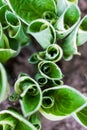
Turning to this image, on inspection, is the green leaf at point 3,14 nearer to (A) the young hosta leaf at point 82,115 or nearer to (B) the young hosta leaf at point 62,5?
(B) the young hosta leaf at point 62,5

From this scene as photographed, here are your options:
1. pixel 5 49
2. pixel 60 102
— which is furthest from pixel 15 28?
pixel 60 102

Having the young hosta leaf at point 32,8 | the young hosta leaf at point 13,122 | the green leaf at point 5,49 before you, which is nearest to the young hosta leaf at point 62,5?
the young hosta leaf at point 32,8

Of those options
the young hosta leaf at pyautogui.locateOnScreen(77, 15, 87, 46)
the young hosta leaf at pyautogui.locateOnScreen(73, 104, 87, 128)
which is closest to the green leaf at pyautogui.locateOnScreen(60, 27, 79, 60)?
the young hosta leaf at pyautogui.locateOnScreen(77, 15, 87, 46)

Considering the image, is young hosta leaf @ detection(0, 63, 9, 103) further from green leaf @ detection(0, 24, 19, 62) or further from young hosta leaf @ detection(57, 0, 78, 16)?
young hosta leaf @ detection(57, 0, 78, 16)

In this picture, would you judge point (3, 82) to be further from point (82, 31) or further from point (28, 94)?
point (82, 31)

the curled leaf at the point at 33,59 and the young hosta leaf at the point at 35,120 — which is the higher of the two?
the curled leaf at the point at 33,59

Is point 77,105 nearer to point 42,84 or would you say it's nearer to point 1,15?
point 42,84

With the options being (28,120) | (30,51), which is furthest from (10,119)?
(30,51)
